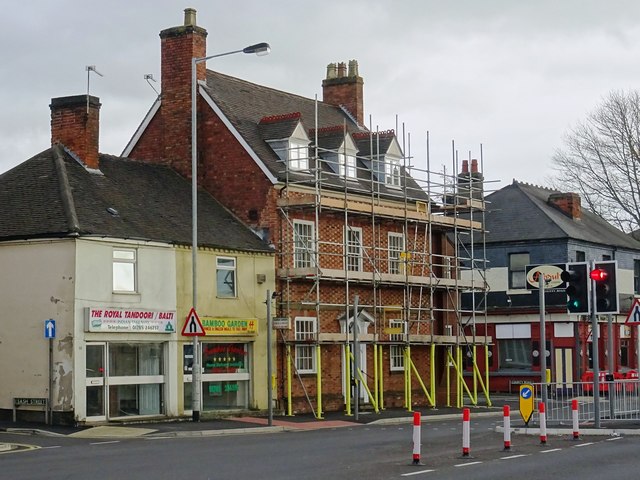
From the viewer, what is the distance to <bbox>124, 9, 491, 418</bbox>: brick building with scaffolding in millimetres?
37938

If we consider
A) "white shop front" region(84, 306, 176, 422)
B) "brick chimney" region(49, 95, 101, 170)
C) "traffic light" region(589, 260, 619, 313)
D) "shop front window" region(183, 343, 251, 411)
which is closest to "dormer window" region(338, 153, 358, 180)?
"shop front window" region(183, 343, 251, 411)

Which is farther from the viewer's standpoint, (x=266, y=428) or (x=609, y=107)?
(x=609, y=107)

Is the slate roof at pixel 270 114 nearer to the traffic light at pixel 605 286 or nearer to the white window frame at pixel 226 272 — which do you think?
the white window frame at pixel 226 272

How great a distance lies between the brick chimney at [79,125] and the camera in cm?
3550

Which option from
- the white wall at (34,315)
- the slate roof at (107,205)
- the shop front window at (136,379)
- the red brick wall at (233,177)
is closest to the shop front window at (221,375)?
the shop front window at (136,379)

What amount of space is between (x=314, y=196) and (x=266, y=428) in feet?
29.7

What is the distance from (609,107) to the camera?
2584 inches

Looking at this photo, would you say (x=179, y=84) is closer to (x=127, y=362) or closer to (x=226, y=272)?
(x=226, y=272)

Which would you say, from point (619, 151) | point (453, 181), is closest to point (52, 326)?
point (453, 181)

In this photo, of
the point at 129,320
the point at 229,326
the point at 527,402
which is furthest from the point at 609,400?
the point at 129,320

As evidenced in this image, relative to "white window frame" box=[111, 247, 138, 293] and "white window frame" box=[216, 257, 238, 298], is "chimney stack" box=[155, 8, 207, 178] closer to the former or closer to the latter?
"white window frame" box=[216, 257, 238, 298]

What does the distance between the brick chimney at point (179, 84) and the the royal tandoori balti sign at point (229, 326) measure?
20.5ft

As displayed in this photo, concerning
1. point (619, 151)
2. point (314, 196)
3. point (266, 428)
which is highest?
point (619, 151)

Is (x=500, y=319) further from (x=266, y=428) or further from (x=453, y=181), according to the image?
(x=266, y=428)
